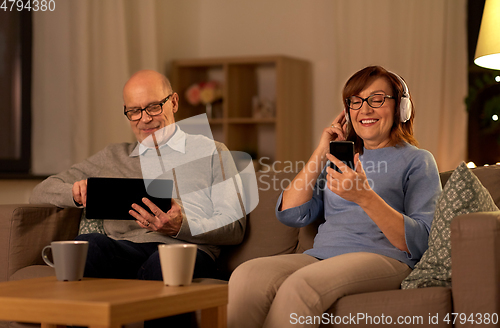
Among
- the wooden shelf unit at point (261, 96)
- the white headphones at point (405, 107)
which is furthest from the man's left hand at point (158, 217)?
the wooden shelf unit at point (261, 96)

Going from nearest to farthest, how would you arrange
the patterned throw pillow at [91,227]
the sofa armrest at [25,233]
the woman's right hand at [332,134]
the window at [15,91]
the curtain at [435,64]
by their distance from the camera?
the woman's right hand at [332,134] < the sofa armrest at [25,233] < the patterned throw pillow at [91,227] < the window at [15,91] < the curtain at [435,64]

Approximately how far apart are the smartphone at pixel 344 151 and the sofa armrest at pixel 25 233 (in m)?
1.06

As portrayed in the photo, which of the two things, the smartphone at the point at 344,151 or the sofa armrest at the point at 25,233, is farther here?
the sofa armrest at the point at 25,233

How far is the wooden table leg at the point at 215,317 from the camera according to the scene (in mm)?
1175

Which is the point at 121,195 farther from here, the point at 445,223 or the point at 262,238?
the point at 445,223

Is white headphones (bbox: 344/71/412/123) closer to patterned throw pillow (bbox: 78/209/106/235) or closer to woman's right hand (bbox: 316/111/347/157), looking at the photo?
woman's right hand (bbox: 316/111/347/157)

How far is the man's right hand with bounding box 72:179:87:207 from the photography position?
191 cm

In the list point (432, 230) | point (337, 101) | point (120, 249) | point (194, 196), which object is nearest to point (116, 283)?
point (120, 249)

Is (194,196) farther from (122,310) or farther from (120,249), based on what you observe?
(122,310)

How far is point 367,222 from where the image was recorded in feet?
5.16

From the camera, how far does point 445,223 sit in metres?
1.40

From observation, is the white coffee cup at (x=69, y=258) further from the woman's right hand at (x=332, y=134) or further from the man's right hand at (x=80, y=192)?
the woman's right hand at (x=332, y=134)

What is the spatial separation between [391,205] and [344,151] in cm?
21

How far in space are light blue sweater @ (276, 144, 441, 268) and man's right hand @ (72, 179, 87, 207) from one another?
70 centimetres
